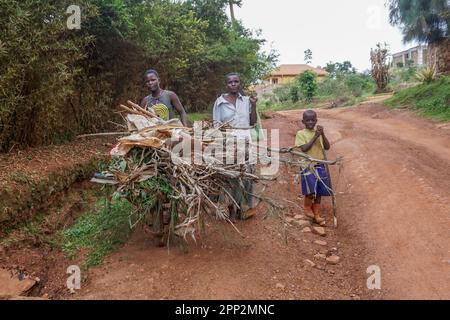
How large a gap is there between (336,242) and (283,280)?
1.14 m

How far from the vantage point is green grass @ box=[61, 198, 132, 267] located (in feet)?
11.9

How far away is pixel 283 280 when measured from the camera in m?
3.11

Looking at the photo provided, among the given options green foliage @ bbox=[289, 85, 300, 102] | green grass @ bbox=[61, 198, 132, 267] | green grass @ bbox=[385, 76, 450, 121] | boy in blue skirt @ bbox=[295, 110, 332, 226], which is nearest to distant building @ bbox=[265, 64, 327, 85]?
green foliage @ bbox=[289, 85, 300, 102]

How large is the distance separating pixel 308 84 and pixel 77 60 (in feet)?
64.2

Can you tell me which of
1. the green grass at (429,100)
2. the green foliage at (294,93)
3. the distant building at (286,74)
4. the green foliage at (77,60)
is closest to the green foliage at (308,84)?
the green foliage at (294,93)

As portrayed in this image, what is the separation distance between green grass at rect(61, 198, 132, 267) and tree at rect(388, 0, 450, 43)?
47.0ft

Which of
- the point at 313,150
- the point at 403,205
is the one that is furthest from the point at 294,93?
the point at 313,150

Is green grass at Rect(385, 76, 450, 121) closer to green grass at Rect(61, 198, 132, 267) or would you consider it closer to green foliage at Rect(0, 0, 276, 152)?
green foliage at Rect(0, 0, 276, 152)

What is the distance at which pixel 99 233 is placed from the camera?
4.02m

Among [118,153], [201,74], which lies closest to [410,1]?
[201,74]

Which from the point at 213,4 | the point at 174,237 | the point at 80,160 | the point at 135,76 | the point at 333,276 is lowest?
the point at 333,276

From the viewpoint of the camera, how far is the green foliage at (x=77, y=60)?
4.40 metres

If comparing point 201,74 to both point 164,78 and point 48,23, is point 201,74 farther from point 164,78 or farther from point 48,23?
point 48,23
